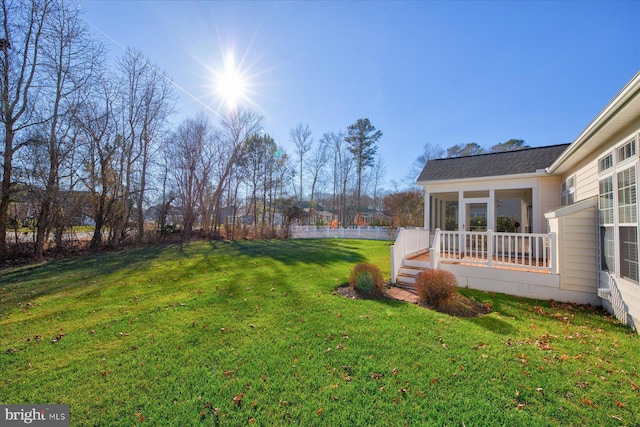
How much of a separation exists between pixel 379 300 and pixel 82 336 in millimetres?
5223

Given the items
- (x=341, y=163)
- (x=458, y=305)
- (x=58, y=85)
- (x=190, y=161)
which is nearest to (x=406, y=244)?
(x=458, y=305)

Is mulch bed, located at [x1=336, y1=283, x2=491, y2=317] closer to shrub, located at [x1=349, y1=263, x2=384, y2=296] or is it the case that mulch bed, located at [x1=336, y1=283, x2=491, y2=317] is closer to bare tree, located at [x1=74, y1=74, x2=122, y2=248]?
shrub, located at [x1=349, y1=263, x2=384, y2=296]

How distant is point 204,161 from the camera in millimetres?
20094

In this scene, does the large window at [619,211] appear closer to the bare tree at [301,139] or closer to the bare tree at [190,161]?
the bare tree at [190,161]

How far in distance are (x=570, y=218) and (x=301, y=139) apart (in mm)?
25961

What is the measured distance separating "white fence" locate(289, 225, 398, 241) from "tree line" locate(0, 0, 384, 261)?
1.89m

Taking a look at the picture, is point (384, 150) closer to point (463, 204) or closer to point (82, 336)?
point (463, 204)

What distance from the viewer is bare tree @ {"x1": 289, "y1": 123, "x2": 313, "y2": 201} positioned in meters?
28.3

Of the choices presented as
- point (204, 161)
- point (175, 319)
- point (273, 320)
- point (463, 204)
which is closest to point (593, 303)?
point (463, 204)

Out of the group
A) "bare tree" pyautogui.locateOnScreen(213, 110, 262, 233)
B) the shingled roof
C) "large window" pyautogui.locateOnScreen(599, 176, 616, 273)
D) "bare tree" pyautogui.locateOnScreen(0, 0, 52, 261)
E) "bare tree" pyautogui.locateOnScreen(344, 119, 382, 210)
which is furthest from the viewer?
"bare tree" pyautogui.locateOnScreen(344, 119, 382, 210)

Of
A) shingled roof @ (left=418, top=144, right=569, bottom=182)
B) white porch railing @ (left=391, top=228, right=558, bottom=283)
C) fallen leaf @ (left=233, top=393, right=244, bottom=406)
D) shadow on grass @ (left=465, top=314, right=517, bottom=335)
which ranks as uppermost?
shingled roof @ (left=418, top=144, right=569, bottom=182)

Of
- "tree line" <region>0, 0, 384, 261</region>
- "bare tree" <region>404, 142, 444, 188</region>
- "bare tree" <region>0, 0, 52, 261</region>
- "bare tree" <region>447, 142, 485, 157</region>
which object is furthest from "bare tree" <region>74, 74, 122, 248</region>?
"bare tree" <region>447, 142, 485, 157</region>

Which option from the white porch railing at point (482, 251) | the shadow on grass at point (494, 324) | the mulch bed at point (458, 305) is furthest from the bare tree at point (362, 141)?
the shadow on grass at point (494, 324)

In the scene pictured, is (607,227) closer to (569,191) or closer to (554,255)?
(554,255)
